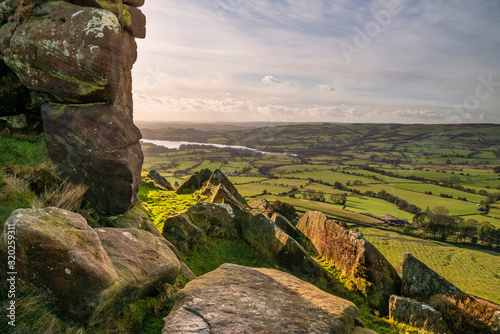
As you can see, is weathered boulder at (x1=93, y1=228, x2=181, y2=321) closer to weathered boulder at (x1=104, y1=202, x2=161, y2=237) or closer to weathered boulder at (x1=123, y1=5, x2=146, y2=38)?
weathered boulder at (x1=104, y1=202, x2=161, y2=237)

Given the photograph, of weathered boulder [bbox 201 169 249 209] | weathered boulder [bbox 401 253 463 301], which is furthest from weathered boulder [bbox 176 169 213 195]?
weathered boulder [bbox 401 253 463 301]

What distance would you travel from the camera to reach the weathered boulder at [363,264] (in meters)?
11.4

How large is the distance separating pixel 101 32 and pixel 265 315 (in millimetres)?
11166

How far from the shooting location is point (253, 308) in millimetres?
6410

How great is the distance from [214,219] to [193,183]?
9842 millimetres

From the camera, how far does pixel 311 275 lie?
40.2 feet

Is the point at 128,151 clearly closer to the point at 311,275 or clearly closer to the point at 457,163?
the point at 311,275

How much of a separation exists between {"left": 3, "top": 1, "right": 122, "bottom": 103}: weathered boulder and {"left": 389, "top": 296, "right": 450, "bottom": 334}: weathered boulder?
14595mm

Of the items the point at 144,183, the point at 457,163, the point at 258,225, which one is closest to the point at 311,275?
the point at 258,225

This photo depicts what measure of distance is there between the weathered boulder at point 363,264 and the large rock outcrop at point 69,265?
32.7ft

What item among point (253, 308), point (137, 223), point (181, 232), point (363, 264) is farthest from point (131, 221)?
point (363, 264)

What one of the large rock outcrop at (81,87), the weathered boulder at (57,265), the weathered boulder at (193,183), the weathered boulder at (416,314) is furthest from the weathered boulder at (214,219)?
the weathered boulder at (57,265)

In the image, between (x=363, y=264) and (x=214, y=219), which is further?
(x=214, y=219)

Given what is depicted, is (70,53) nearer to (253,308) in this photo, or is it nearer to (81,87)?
(81,87)
